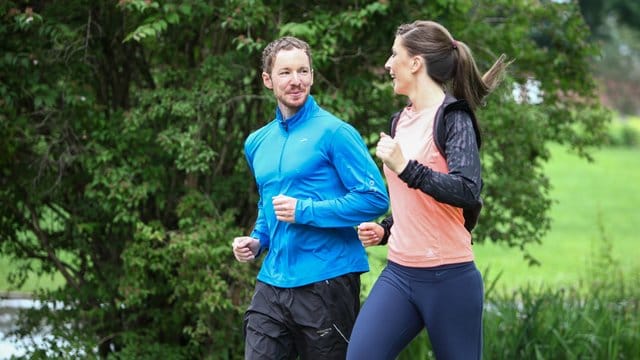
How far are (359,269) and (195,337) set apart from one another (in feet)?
8.42

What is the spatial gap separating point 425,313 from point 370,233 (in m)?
0.38

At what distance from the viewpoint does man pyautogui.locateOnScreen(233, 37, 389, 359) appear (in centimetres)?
425

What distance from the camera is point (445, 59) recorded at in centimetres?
404

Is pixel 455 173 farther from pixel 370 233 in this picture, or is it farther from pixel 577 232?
pixel 577 232

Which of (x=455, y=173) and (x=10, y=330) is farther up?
(x=455, y=173)

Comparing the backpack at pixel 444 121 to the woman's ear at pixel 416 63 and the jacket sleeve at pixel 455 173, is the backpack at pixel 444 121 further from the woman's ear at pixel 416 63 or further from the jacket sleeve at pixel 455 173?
the woman's ear at pixel 416 63

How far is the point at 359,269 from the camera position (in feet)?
14.4

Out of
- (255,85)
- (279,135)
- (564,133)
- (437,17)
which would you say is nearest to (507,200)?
(564,133)

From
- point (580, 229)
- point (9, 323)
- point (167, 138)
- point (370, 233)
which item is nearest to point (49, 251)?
point (167, 138)

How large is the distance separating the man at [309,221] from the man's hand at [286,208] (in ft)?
0.08

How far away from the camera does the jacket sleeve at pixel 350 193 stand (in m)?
4.17

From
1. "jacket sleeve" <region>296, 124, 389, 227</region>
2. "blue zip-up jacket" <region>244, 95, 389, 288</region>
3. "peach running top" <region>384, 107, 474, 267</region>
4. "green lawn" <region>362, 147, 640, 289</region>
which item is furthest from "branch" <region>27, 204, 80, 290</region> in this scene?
"peach running top" <region>384, 107, 474, 267</region>

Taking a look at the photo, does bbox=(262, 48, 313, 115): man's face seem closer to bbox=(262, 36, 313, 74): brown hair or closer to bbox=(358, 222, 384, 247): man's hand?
bbox=(262, 36, 313, 74): brown hair

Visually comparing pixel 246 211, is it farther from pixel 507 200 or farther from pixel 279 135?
pixel 279 135
